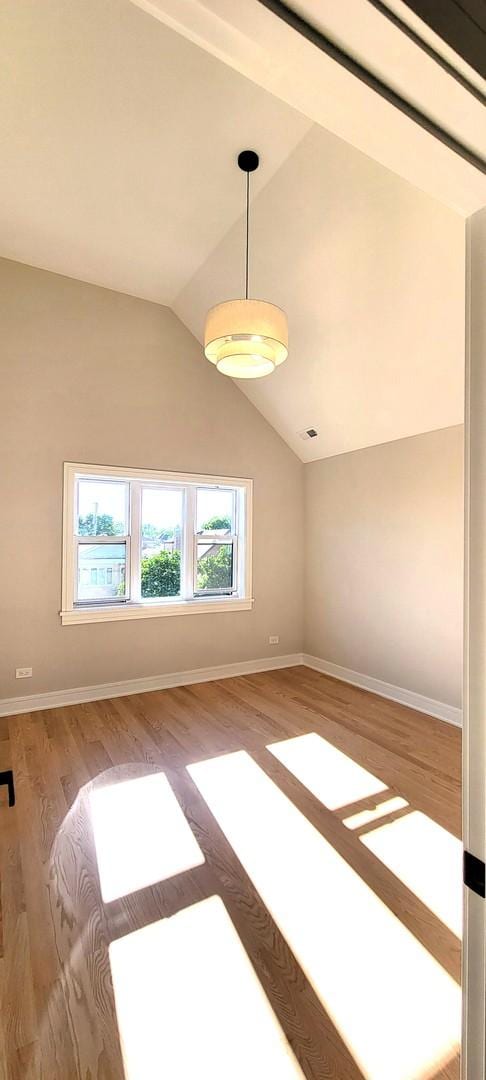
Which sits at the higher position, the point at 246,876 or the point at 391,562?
the point at 391,562

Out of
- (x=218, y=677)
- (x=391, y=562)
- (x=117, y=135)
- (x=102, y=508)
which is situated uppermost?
(x=117, y=135)

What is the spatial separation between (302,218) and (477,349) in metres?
2.89

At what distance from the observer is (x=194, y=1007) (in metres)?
1.42

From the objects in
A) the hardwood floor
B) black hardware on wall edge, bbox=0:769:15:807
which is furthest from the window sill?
black hardware on wall edge, bbox=0:769:15:807

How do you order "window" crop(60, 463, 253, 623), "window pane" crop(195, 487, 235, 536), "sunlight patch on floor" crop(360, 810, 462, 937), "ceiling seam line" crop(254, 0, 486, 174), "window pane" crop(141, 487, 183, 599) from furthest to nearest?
1. "window pane" crop(195, 487, 235, 536)
2. "window pane" crop(141, 487, 183, 599)
3. "window" crop(60, 463, 253, 623)
4. "sunlight patch on floor" crop(360, 810, 462, 937)
5. "ceiling seam line" crop(254, 0, 486, 174)

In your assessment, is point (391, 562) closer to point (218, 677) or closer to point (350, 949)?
point (218, 677)

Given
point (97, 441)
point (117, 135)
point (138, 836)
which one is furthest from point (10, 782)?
point (117, 135)

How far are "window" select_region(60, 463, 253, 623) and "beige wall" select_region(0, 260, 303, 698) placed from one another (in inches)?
4.8

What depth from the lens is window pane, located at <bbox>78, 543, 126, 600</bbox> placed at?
4.16m

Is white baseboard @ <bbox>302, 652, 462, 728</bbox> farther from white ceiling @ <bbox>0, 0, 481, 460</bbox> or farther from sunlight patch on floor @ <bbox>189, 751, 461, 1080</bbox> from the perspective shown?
white ceiling @ <bbox>0, 0, 481, 460</bbox>

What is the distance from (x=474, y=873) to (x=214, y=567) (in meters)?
4.23

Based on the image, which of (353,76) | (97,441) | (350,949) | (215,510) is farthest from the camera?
(215,510)

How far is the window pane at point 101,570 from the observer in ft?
13.6

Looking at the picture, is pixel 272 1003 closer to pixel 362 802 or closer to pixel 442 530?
pixel 362 802
